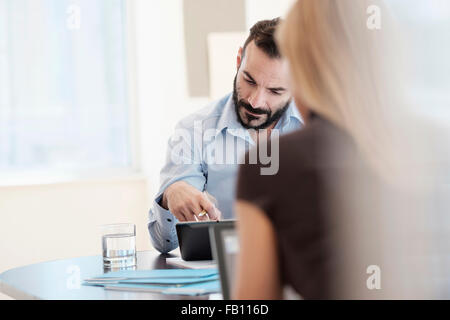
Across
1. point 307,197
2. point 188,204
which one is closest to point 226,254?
point 307,197

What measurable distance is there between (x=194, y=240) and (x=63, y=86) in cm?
220

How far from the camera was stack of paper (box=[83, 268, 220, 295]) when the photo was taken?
103 centimetres

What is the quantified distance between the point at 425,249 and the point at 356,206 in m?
0.09

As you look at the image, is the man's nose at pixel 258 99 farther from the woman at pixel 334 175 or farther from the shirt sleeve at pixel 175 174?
the woman at pixel 334 175

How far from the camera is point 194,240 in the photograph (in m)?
1.31

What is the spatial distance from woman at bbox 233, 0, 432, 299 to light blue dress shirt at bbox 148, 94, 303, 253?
992mm

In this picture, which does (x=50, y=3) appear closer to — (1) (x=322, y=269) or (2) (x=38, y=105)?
(2) (x=38, y=105)

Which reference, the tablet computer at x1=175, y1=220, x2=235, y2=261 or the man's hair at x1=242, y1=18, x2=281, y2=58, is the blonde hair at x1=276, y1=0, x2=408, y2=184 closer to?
the tablet computer at x1=175, y1=220, x2=235, y2=261

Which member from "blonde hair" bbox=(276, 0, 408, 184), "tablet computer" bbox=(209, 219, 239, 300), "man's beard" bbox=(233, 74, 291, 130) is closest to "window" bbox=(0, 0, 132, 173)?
"man's beard" bbox=(233, 74, 291, 130)

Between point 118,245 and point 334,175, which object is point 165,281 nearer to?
point 118,245

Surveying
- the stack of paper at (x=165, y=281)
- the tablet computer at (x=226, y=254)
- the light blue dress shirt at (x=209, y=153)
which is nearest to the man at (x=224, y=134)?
the light blue dress shirt at (x=209, y=153)

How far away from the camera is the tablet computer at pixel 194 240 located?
1284mm

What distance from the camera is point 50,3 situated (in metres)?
3.22
